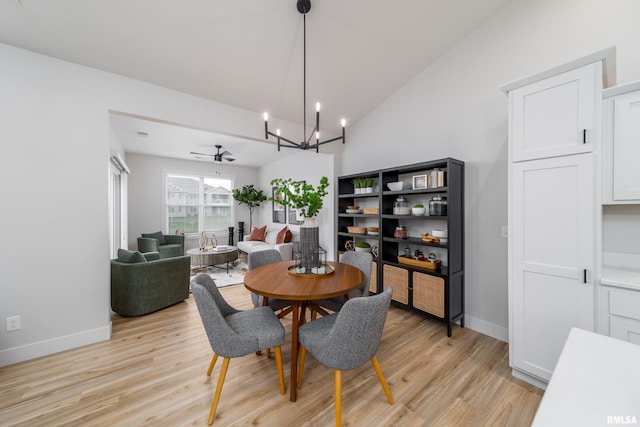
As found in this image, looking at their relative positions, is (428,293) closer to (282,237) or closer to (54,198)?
(282,237)

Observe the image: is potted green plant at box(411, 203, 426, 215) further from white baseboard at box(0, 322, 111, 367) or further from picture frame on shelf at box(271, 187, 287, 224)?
picture frame on shelf at box(271, 187, 287, 224)

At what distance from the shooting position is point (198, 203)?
6895 millimetres

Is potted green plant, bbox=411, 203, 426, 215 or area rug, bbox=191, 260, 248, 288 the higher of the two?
potted green plant, bbox=411, 203, 426, 215

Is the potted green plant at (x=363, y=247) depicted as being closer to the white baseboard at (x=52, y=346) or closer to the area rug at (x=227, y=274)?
the area rug at (x=227, y=274)

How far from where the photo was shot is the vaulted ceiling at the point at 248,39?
6.57 feet

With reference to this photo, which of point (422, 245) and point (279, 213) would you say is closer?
point (422, 245)

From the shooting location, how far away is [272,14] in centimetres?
221

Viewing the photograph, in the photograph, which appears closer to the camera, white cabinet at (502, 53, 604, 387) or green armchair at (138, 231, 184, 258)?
white cabinet at (502, 53, 604, 387)

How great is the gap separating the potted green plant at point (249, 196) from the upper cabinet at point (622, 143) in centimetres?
655

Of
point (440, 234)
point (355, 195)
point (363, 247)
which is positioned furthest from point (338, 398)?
point (355, 195)

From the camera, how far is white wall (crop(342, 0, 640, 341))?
79.2 inches

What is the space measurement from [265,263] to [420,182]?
6.58ft

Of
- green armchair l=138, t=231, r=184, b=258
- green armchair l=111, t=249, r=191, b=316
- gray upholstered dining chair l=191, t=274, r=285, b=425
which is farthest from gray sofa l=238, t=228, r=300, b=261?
gray upholstered dining chair l=191, t=274, r=285, b=425

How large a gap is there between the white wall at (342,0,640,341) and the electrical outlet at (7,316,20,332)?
169 inches
